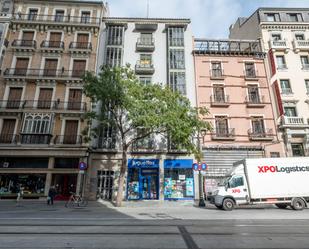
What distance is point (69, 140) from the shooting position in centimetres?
2153

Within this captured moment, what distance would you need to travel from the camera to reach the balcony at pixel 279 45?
25.0m

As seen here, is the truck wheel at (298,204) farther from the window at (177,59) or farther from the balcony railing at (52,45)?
the balcony railing at (52,45)

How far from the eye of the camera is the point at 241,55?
83.2 feet

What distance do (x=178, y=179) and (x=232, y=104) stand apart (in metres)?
9.94

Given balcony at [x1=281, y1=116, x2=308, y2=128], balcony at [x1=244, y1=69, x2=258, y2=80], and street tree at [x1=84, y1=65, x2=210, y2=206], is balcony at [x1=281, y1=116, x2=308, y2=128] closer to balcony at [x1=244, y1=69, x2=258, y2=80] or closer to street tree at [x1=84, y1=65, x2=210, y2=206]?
balcony at [x1=244, y1=69, x2=258, y2=80]

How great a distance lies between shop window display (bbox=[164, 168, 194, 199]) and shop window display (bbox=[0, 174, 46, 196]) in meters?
11.8

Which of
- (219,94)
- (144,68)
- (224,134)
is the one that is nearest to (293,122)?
(224,134)

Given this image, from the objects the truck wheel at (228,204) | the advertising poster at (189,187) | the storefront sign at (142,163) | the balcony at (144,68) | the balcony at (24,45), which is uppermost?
the balcony at (24,45)

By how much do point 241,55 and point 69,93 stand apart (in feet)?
65.6

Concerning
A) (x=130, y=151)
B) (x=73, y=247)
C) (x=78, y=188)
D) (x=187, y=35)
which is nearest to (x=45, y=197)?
(x=78, y=188)

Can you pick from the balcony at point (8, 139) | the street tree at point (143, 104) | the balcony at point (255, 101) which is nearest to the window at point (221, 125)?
the balcony at point (255, 101)

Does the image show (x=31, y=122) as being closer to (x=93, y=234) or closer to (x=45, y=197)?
(x=45, y=197)

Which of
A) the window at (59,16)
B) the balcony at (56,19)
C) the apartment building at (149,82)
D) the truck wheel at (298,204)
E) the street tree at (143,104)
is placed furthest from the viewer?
the window at (59,16)

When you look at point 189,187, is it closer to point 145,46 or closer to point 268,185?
point 268,185
